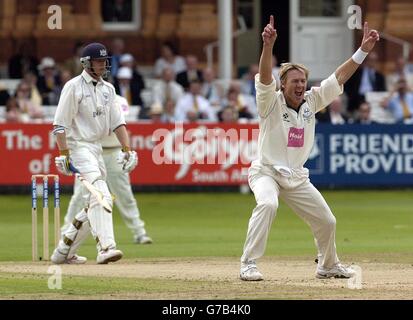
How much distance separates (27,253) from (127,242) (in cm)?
205

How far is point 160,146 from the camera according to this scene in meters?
26.7

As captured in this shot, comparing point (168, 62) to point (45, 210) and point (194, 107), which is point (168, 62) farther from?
point (45, 210)

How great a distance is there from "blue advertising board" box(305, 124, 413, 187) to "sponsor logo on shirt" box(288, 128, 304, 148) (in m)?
13.5

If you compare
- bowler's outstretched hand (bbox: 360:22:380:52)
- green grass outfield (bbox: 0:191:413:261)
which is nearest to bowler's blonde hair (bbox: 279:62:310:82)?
bowler's outstretched hand (bbox: 360:22:380:52)

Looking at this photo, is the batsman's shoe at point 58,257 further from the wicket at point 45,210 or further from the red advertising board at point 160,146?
the red advertising board at point 160,146

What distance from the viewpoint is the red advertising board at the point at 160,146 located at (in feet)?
86.6

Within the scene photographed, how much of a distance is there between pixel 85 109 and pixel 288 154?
2.61 metres

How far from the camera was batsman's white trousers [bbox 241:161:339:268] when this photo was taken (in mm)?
13648

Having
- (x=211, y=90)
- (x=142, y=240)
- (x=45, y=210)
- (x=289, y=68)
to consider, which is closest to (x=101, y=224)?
(x=45, y=210)

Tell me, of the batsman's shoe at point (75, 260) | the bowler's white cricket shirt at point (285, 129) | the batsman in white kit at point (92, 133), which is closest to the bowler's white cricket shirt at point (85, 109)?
the batsman in white kit at point (92, 133)

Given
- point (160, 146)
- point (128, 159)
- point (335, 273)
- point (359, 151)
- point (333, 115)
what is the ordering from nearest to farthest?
point (335, 273) → point (128, 159) → point (160, 146) → point (359, 151) → point (333, 115)

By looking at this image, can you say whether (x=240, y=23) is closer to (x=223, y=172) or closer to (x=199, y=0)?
(x=199, y=0)

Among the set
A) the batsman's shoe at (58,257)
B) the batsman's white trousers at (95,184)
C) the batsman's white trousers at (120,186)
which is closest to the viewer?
the batsman's white trousers at (95,184)
